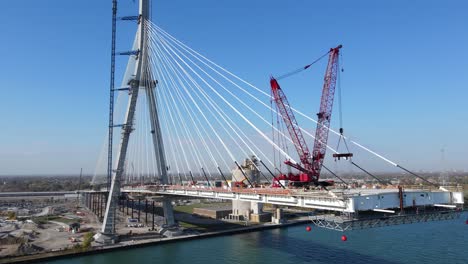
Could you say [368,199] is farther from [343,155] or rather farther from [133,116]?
[133,116]

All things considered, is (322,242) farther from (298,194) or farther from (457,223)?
(457,223)

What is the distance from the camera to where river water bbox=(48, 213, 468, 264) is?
35406mm

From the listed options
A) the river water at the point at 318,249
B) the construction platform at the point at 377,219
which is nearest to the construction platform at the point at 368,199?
the construction platform at the point at 377,219

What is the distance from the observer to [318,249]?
39.9 metres

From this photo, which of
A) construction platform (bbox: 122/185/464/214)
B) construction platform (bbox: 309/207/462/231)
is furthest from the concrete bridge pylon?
construction platform (bbox: 309/207/462/231)

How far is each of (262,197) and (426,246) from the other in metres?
22.7

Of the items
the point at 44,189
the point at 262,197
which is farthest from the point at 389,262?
the point at 44,189

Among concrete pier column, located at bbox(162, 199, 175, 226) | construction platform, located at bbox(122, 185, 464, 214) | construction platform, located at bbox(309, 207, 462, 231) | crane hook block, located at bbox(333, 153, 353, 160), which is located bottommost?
concrete pier column, located at bbox(162, 199, 175, 226)

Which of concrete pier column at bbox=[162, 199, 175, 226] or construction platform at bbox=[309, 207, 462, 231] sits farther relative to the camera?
concrete pier column at bbox=[162, 199, 175, 226]

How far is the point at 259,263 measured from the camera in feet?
115

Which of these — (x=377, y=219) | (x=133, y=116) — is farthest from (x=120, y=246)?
(x=377, y=219)

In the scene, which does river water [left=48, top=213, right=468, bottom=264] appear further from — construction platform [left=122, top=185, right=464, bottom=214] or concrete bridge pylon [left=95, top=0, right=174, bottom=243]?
construction platform [left=122, top=185, right=464, bottom=214]

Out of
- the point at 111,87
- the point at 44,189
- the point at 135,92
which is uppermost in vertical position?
the point at 111,87

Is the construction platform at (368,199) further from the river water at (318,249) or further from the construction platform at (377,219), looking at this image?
the river water at (318,249)
